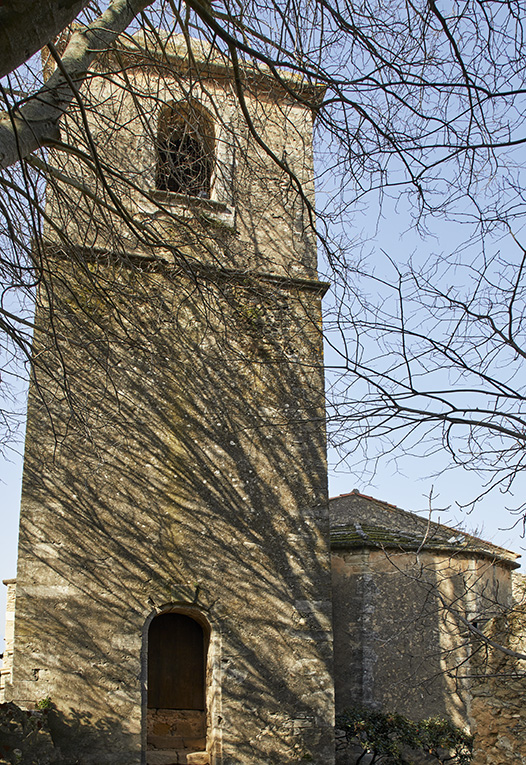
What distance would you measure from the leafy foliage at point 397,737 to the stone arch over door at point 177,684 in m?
1.90

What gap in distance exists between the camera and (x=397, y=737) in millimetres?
8375

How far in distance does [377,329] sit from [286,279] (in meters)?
4.17

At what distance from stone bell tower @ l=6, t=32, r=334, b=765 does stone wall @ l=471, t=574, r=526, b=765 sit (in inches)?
63.0

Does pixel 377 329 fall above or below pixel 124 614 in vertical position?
above

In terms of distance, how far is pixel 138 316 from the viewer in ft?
25.6

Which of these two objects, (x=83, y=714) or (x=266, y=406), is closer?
(x=83, y=714)

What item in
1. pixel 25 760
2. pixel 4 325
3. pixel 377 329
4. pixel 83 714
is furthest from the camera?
pixel 83 714

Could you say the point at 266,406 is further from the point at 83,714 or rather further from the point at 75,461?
the point at 83,714

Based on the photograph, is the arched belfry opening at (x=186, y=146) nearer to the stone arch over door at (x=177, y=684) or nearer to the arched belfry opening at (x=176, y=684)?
the stone arch over door at (x=177, y=684)

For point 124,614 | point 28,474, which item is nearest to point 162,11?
point 28,474

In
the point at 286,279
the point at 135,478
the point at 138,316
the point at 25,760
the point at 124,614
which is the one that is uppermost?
the point at 286,279

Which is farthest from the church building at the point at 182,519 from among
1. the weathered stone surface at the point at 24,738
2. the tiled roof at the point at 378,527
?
the tiled roof at the point at 378,527

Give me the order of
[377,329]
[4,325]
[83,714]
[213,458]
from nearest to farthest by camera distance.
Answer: [4,325] < [377,329] < [83,714] < [213,458]

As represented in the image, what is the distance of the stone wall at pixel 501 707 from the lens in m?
6.91
